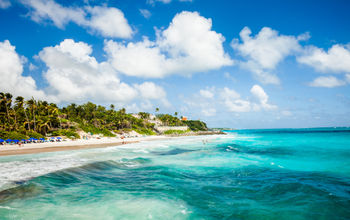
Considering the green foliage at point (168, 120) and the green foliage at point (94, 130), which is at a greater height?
the green foliage at point (168, 120)

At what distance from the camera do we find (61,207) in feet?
28.1

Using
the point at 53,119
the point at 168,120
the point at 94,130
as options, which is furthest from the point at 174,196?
the point at 168,120

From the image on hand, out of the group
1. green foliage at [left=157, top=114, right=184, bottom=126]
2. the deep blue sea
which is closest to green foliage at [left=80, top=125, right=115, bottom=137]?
the deep blue sea

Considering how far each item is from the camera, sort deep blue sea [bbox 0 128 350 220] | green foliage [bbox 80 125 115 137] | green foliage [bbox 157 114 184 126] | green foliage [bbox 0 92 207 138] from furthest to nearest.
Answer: green foliage [bbox 157 114 184 126], green foliage [bbox 80 125 115 137], green foliage [bbox 0 92 207 138], deep blue sea [bbox 0 128 350 220]

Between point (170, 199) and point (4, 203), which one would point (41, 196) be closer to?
point (4, 203)

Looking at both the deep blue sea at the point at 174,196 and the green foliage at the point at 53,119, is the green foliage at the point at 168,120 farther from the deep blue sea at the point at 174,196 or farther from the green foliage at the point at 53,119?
the deep blue sea at the point at 174,196

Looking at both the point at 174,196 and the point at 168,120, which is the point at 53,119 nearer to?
the point at 174,196

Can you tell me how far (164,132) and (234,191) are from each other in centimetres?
11276

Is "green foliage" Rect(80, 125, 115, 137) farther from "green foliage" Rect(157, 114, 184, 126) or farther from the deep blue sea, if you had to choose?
"green foliage" Rect(157, 114, 184, 126)

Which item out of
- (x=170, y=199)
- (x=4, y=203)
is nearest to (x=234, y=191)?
(x=170, y=199)

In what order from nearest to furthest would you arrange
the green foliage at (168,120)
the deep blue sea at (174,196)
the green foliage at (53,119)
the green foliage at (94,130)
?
the deep blue sea at (174,196)
the green foliage at (53,119)
the green foliage at (94,130)
the green foliage at (168,120)

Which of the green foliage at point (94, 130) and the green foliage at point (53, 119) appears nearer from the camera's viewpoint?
the green foliage at point (53, 119)

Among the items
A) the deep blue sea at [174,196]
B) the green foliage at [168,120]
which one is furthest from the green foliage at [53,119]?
the deep blue sea at [174,196]

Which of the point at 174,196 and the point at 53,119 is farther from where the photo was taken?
the point at 53,119
